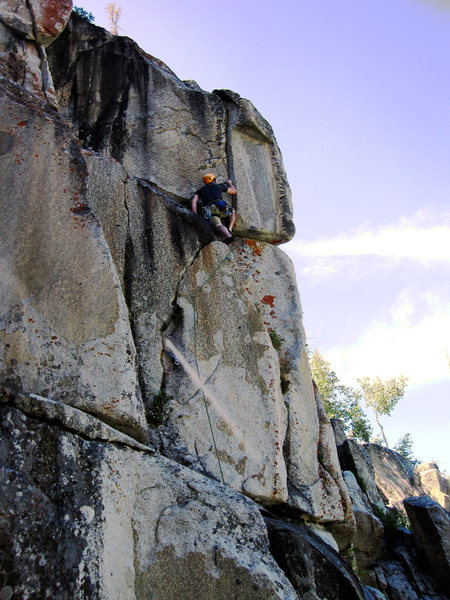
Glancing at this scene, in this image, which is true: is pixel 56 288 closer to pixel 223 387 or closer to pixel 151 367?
pixel 151 367

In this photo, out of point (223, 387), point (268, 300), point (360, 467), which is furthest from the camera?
point (360, 467)

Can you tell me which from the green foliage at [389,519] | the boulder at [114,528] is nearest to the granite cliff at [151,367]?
the boulder at [114,528]

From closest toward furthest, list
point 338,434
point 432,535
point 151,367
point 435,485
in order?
point 151,367 < point 432,535 < point 338,434 < point 435,485

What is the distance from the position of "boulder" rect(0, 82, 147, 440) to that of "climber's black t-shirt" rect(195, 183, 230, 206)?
274cm

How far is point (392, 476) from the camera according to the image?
43.0 feet

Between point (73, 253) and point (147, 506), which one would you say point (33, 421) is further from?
point (73, 253)

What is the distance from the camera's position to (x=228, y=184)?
8445mm

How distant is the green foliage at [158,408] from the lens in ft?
17.9

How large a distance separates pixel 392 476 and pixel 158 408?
927 centimetres

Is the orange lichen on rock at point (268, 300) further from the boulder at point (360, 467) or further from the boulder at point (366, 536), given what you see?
the boulder at point (360, 467)

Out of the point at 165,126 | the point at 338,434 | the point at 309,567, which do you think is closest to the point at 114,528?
the point at 309,567

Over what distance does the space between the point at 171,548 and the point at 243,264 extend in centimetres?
469

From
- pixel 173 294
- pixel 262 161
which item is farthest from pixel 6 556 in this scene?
pixel 262 161

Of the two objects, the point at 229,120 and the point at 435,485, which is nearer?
the point at 229,120
